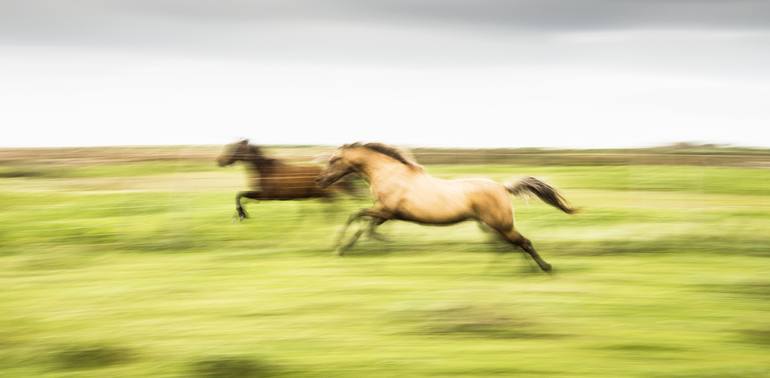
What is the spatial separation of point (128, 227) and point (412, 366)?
8692 mm

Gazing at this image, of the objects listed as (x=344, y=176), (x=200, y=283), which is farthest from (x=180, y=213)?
(x=200, y=283)

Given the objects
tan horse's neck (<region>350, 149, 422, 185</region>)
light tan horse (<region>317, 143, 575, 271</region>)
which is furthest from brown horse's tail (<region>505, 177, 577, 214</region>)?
tan horse's neck (<region>350, 149, 422, 185</region>)

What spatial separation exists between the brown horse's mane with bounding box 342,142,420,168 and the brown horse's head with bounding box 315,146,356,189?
0.13 meters

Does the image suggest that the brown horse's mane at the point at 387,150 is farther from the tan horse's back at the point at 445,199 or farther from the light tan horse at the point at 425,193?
the tan horse's back at the point at 445,199

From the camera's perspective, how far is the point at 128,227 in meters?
13.8

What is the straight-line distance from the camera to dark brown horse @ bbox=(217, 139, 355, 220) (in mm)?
13664

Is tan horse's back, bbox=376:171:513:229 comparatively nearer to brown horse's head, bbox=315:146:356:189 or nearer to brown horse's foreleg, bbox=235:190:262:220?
brown horse's head, bbox=315:146:356:189

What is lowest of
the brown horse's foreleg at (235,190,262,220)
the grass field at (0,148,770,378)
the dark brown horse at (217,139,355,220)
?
the grass field at (0,148,770,378)

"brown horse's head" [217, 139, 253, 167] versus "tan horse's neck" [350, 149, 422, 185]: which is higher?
"brown horse's head" [217, 139, 253, 167]

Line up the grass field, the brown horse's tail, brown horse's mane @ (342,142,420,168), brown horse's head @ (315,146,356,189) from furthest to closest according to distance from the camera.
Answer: brown horse's head @ (315,146,356,189), brown horse's mane @ (342,142,420,168), the brown horse's tail, the grass field

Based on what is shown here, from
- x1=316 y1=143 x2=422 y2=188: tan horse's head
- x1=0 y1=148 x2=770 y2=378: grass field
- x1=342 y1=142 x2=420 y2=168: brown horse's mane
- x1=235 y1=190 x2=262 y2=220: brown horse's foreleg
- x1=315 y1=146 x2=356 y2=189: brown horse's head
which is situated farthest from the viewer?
x1=235 y1=190 x2=262 y2=220: brown horse's foreleg

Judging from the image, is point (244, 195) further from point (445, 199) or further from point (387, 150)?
point (445, 199)

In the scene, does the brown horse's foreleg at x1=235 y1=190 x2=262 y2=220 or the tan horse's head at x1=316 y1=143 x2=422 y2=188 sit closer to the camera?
the tan horse's head at x1=316 y1=143 x2=422 y2=188

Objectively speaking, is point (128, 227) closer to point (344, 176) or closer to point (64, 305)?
point (344, 176)
